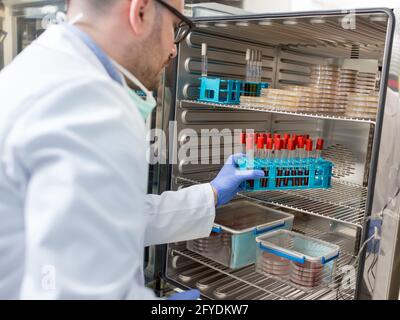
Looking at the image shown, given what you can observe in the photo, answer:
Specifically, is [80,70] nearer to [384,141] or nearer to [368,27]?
[384,141]

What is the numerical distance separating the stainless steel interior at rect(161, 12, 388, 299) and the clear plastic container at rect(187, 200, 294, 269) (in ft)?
0.29

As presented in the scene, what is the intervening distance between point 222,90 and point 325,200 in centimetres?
74

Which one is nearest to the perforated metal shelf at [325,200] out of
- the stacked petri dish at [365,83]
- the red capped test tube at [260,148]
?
the red capped test tube at [260,148]

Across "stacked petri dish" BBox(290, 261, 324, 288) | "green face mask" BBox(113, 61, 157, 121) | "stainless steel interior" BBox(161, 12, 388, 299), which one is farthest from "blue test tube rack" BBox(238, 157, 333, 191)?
"green face mask" BBox(113, 61, 157, 121)

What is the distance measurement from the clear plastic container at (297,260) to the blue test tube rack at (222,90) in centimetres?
69

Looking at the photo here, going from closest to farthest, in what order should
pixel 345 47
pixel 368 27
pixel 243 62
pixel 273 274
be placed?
pixel 368 27, pixel 273 274, pixel 345 47, pixel 243 62

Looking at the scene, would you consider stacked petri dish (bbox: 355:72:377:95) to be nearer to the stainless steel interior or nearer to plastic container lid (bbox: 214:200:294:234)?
the stainless steel interior

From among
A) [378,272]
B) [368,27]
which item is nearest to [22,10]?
[368,27]

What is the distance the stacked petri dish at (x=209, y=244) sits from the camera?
6.49 ft

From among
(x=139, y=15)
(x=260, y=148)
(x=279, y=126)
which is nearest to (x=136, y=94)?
(x=139, y=15)

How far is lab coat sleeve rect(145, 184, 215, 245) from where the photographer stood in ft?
4.77

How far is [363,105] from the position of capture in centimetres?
156
